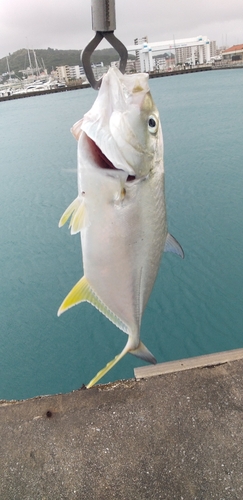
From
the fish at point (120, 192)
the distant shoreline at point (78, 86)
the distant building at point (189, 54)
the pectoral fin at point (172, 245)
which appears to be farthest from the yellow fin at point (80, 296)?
the distant building at point (189, 54)

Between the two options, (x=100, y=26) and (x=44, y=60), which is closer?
(x=100, y=26)

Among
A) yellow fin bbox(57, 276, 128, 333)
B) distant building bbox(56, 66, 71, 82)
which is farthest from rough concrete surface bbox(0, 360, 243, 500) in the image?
distant building bbox(56, 66, 71, 82)

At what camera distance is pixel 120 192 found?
135 centimetres

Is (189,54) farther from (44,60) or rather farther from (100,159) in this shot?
(100,159)

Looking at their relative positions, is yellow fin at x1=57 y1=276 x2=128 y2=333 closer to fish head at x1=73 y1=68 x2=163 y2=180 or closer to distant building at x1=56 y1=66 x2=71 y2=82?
fish head at x1=73 y1=68 x2=163 y2=180

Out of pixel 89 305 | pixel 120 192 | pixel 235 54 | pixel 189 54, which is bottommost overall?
pixel 89 305

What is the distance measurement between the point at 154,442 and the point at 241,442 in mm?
572

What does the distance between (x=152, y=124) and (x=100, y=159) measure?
0.24 meters

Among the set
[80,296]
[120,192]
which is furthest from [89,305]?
[120,192]

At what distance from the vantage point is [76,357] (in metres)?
4.83

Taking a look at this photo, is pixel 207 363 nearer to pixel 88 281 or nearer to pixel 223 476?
pixel 223 476

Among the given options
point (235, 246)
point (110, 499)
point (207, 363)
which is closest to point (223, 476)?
point (110, 499)

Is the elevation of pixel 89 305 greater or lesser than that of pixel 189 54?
lesser

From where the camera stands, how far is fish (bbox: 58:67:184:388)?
4.27ft
